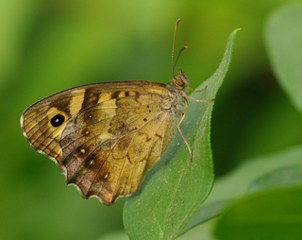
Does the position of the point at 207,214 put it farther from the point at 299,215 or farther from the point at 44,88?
the point at 44,88

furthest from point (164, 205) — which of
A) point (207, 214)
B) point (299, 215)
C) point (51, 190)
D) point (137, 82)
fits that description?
point (51, 190)

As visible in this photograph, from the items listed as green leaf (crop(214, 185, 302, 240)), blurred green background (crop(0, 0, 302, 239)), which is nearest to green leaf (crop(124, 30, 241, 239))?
green leaf (crop(214, 185, 302, 240))

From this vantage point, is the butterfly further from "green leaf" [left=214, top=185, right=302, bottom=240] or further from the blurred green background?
the blurred green background

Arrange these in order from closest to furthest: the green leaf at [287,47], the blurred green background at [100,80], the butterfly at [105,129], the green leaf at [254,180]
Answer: the green leaf at [254,180] < the green leaf at [287,47] < the butterfly at [105,129] < the blurred green background at [100,80]

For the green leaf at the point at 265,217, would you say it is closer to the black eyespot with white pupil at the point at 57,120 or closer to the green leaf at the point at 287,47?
the green leaf at the point at 287,47

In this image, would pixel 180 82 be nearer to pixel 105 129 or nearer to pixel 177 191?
pixel 105 129

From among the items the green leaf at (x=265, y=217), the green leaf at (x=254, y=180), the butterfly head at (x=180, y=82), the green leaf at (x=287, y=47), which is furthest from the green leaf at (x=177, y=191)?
the butterfly head at (x=180, y=82)
